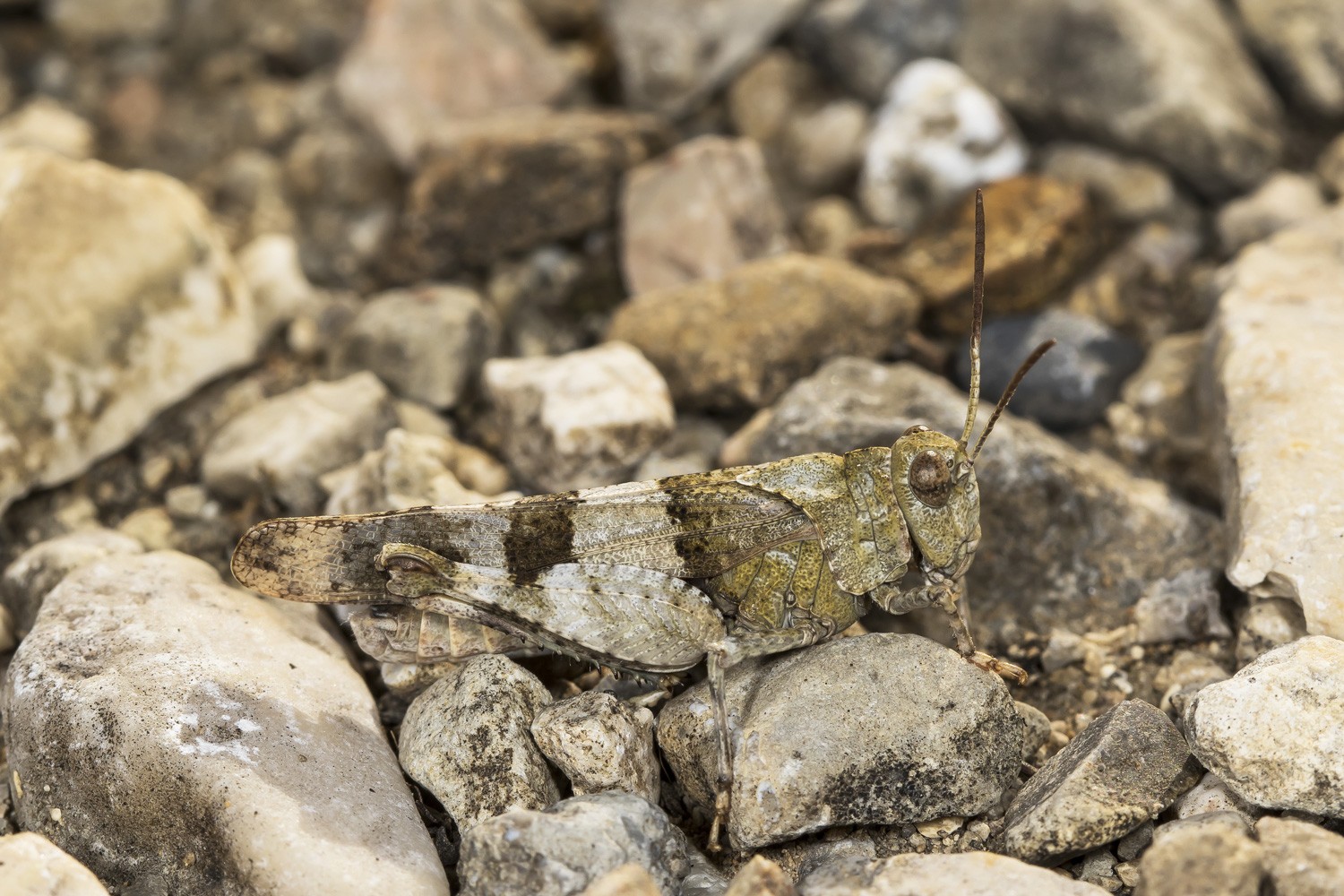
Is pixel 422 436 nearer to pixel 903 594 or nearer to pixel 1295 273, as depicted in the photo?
pixel 903 594

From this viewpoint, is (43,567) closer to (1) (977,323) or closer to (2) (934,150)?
(1) (977,323)

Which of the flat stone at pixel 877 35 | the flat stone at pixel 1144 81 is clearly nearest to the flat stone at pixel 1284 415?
the flat stone at pixel 1144 81

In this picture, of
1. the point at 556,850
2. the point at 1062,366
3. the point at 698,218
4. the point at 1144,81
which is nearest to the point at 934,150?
the point at 1144,81

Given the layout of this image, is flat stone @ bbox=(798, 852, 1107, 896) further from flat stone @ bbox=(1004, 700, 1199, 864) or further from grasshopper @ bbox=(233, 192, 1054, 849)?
grasshopper @ bbox=(233, 192, 1054, 849)

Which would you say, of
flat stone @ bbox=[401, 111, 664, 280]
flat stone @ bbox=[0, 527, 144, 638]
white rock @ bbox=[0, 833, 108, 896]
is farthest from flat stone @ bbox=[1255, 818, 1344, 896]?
flat stone @ bbox=[401, 111, 664, 280]

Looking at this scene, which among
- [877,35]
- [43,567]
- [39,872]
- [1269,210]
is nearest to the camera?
[39,872]

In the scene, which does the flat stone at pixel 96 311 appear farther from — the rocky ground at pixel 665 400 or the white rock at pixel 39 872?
the white rock at pixel 39 872
